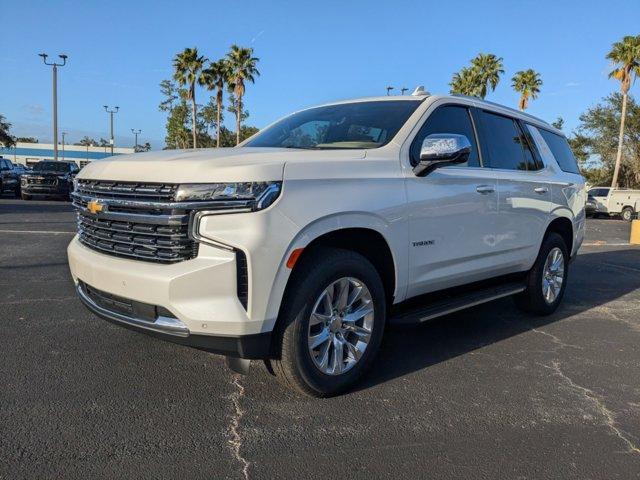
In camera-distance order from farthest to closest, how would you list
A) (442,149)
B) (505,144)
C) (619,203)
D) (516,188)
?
(619,203)
(505,144)
(516,188)
(442,149)

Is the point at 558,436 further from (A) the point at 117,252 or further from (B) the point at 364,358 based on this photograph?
(A) the point at 117,252

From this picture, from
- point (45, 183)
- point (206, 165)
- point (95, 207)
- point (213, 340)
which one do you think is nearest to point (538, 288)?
point (213, 340)

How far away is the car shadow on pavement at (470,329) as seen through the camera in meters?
4.11

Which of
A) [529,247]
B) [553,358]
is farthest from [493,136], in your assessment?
[553,358]

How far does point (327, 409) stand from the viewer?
129 inches

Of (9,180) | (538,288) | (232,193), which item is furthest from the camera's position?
(9,180)

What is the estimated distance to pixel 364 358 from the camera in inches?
141

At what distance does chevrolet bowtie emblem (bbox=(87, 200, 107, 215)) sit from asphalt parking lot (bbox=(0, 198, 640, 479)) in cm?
114

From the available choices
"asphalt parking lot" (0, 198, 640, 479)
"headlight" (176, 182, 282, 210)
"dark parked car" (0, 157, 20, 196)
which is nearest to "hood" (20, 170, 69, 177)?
"dark parked car" (0, 157, 20, 196)

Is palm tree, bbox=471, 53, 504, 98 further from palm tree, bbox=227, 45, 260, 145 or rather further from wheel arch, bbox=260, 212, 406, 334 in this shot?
wheel arch, bbox=260, 212, 406, 334

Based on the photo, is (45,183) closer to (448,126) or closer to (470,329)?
(470,329)

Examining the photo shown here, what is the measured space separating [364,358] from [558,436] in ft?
4.01

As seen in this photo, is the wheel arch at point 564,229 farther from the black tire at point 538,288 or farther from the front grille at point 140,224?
the front grille at point 140,224

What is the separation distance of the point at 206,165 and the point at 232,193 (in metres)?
0.24
